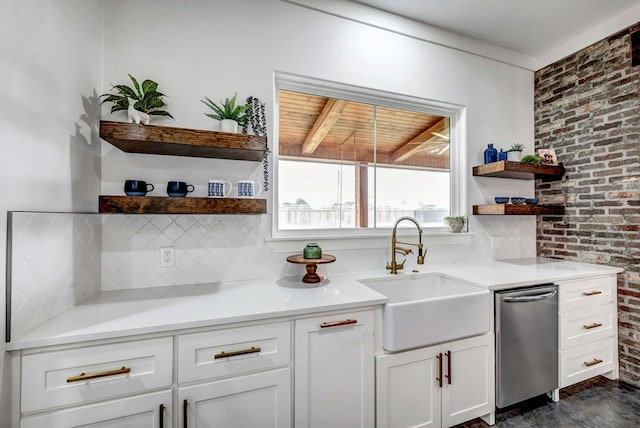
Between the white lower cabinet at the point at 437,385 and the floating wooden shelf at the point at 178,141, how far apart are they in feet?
4.55

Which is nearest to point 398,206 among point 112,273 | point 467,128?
point 467,128

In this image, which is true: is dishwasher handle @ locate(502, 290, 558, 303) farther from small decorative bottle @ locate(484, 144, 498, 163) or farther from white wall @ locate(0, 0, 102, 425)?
white wall @ locate(0, 0, 102, 425)

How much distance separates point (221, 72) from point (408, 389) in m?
2.26

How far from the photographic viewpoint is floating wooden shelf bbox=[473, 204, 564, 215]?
7.88 ft

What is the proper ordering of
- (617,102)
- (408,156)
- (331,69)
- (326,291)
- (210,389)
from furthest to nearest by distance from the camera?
(408,156), (617,102), (331,69), (326,291), (210,389)

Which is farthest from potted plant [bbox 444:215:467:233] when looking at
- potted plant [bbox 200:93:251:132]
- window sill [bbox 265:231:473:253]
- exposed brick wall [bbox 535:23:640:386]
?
potted plant [bbox 200:93:251:132]

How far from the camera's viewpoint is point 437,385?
65.2 inches

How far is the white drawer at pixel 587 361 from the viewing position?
2.07 m

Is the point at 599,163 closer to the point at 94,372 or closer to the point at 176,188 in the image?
the point at 176,188

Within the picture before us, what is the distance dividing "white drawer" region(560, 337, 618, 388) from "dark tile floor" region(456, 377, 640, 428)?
12 cm

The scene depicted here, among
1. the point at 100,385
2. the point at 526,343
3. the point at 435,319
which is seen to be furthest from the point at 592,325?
the point at 100,385

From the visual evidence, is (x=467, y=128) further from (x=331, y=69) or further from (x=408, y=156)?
(x=331, y=69)

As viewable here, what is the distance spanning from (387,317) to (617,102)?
2.68m

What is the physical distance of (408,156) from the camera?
250cm
